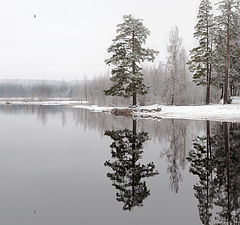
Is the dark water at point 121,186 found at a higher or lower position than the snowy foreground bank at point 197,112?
lower

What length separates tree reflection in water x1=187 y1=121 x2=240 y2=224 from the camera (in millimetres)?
3931

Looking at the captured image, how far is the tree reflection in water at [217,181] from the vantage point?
393 cm

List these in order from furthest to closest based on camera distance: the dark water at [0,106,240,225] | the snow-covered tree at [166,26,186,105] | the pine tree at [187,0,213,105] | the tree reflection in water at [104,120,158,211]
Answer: the snow-covered tree at [166,26,186,105]
the pine tree at [187,0,213,105]
the tree reflection in water at [104,120,158,211]
the dark water at [0,106,240,225]

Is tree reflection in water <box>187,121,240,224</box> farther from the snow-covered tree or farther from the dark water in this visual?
the snow-covered tree

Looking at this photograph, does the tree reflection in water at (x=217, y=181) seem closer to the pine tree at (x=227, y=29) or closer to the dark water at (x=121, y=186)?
the dark water at (x=121, y=186)

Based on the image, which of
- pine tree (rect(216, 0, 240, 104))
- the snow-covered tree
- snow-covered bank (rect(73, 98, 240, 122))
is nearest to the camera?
snow-covered bank (rect(73, 98, 240, 122))

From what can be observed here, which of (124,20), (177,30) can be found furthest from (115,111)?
(177,30)

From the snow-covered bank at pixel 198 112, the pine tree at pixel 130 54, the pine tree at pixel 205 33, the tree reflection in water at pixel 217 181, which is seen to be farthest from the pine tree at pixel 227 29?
the tree reflection in water at pixel 217 181

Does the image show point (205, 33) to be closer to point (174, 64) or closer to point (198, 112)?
point (174, 64)

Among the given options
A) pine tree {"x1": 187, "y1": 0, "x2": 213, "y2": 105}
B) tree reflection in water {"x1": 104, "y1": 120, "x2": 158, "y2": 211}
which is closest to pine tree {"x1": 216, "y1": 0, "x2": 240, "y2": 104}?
pine tree {"x1": 187, "y1": 0, "x2": 213, "y2": 105}

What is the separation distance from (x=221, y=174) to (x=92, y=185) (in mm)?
3543

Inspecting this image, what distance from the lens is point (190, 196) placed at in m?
4.67

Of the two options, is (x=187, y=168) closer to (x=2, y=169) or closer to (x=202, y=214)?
(x=202, y=214)

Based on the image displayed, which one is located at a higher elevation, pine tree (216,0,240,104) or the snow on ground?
pine tree (216,0,240,104)
